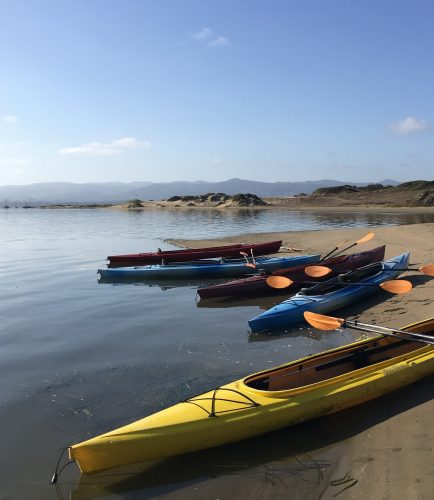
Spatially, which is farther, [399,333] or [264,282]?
[264,282]

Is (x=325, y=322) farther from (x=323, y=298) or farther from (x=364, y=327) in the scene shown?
(x=323, y=298)

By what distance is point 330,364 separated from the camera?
6.94m

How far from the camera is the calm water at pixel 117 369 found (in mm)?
5008

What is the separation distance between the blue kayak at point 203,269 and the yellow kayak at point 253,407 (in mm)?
9059

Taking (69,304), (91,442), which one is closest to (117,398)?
(91,442)

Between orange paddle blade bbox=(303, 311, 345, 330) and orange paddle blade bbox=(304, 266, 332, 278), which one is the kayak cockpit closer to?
orange paddle blade bbox=(303, 311, 345, 330)

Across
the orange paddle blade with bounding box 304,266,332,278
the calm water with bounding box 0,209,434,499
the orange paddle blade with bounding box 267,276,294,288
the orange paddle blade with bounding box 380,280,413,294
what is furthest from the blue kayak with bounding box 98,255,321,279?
the orange paddle blade with bounding box 380,280,413,294

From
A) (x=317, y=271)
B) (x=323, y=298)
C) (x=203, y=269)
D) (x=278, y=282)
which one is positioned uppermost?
(x=317, y=271)

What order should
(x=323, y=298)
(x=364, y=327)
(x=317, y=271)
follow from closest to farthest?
(x=364, y=327)
(x=323, y=298)
(x=317, y=271)

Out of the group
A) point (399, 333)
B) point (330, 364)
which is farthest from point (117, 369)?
point (399, 333)

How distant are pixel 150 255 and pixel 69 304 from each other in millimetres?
5741

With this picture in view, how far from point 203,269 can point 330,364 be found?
9.76m

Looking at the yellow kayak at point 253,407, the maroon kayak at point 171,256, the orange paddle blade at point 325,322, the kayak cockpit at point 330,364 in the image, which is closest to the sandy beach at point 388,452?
the yellow kayak at point 253,407

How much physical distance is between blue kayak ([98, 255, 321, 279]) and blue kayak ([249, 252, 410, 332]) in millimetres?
3924
